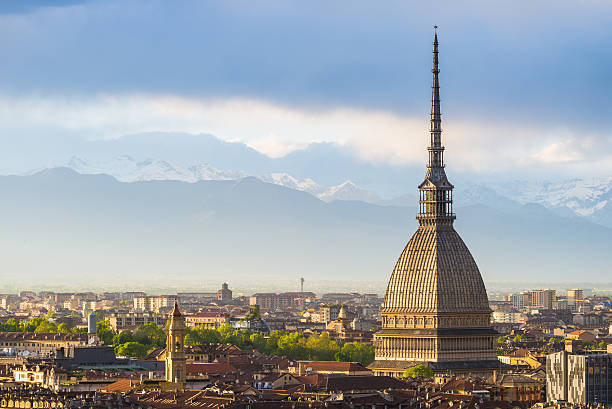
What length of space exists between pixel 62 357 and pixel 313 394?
34.6 meters

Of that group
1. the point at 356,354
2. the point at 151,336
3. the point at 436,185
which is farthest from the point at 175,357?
the point at 151,336

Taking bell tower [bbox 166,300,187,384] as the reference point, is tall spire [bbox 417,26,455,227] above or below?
above

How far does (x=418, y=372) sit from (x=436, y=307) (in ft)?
29.1

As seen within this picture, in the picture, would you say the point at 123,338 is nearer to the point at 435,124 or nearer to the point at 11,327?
the point at 11,327

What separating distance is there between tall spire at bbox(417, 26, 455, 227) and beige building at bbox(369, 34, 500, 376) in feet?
0.24

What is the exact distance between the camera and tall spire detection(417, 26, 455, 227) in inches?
5344

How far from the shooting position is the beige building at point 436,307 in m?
130

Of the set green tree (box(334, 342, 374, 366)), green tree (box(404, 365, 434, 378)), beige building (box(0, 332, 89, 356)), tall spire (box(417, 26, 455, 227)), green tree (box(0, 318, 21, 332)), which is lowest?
green tree (box(404, 365, 434, 378))

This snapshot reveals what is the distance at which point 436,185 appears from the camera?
13712cm

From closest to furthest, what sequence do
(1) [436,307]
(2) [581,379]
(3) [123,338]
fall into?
(2) [581,379] → (1) [436,307] → (3) [123,338]

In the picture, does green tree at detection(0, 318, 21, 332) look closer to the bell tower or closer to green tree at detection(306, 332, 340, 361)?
green tree at detection(306, 332, 340, 361)

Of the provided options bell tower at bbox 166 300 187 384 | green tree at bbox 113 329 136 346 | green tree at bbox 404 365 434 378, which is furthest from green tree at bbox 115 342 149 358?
bell tower at bbox 166 300 187 384

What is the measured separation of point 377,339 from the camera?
13400cm

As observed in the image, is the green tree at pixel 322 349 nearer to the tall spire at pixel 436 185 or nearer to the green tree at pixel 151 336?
the green tree at pixel 151 336
